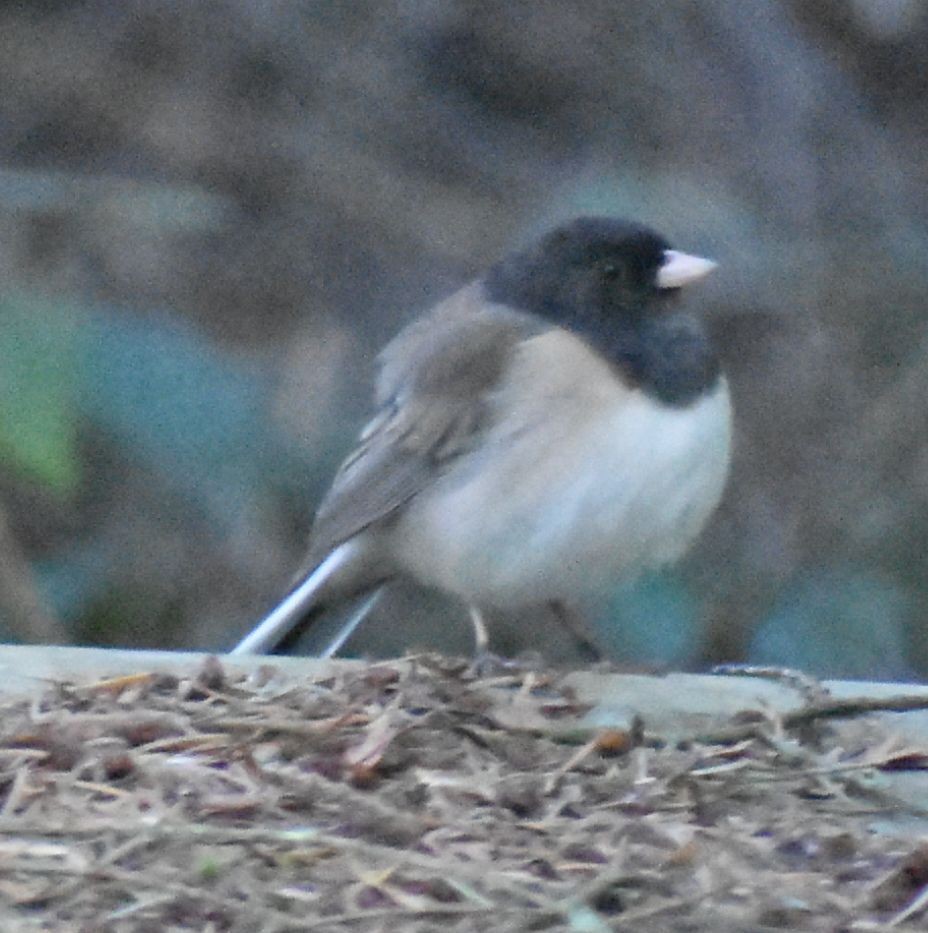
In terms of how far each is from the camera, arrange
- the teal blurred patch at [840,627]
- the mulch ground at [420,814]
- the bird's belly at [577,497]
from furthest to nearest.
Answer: the teal blurred patch at [840,627] < the bird's belly at [577,497] < the mulch ground at [420,814]

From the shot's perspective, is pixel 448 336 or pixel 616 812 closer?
pixel 616 812

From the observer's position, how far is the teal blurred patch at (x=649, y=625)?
3.78 m

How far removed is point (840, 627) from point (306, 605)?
129cm

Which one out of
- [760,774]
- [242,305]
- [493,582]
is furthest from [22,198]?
[760,774]

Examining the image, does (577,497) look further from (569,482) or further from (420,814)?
(420,814)

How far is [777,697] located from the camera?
2264 millimetres

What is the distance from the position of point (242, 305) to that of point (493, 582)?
5.11 feet

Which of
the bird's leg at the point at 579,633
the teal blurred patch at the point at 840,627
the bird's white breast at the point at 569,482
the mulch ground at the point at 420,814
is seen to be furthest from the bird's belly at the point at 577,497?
the teal blurred patch at the point at 840,627

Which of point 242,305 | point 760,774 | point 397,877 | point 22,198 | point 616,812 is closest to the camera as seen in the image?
point 397,877

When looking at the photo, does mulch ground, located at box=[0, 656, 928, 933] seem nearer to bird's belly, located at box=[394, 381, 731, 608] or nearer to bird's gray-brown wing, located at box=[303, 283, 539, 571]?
bird's belly, located at box=[394, 381, 731, 608]

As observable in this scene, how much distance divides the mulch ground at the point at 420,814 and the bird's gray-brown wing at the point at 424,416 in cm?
79

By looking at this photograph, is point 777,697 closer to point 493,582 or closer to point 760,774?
point 760,774

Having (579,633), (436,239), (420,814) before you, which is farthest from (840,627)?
(420,814)

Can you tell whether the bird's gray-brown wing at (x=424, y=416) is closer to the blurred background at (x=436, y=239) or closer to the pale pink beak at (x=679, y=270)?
the pale pink beak at (x=679, y=270)
